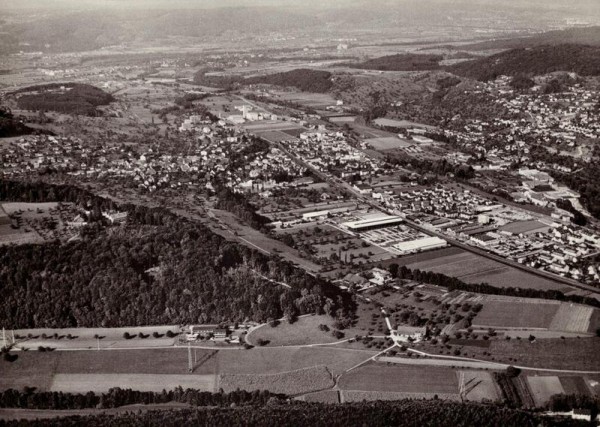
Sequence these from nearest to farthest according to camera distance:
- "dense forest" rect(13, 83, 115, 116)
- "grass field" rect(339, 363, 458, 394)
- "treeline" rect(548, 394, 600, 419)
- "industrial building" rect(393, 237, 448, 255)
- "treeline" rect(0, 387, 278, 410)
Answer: "treeline" rect(548, 394, 600, 419) → "treeline" rect(0, 387, 278, 410) → "grass field" rect(339, 363, 458, 394) → "industrial building" rect(393, 237, 448, 255) → "dense forest" rect(13, 83, 115, 116)

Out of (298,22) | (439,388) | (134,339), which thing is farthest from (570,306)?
(298,22)

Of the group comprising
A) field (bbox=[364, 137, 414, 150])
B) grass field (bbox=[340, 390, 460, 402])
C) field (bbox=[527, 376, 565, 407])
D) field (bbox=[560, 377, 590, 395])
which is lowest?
field (bbox=[527, 376, 565, 407])

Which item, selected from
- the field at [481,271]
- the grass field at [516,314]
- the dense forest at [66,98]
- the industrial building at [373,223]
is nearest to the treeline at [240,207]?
the industrial building at [373,223]

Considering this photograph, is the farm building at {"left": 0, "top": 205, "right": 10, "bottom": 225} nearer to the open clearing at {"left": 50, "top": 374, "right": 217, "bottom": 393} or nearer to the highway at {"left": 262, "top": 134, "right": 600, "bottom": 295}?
the open clearing at {"left": 50, "top": 374, "right": 217, "bottom": 393}

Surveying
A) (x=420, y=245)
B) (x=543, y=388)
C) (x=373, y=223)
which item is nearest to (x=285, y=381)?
(x=543, y=388)

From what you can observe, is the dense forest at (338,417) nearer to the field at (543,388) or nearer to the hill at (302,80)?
the field at (543,388)

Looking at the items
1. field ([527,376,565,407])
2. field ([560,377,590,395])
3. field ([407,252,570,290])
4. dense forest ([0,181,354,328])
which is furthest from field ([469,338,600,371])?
dense forest ([0,181,354,328])

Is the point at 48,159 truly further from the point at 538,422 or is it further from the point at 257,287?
the point at 538,422

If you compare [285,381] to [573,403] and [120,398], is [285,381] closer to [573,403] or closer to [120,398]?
[120,398]
